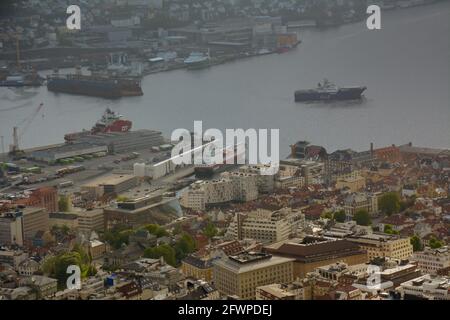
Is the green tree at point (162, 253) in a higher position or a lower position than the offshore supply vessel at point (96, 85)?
higher

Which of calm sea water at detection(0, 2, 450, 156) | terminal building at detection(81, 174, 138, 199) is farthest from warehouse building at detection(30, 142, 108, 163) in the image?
terminal building at detection(81, 174, 138, 199)

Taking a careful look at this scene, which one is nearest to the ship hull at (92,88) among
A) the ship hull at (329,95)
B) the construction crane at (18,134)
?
the construction crane at (18,134)

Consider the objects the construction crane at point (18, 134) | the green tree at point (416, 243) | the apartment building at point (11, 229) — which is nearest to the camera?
the green tree at point (416, 243)

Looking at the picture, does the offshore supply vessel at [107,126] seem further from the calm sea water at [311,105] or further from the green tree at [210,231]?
the green tree at [210,231]

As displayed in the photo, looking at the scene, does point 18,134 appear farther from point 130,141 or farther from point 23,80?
point 23,80

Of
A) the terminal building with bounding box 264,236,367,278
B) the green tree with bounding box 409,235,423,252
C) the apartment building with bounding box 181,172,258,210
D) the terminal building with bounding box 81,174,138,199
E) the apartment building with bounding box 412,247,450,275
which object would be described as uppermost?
the terminal building with bounding box 264,236,367,278

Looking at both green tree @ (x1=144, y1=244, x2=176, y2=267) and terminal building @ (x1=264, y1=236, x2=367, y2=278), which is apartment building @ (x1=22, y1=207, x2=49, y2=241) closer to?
green tree @ (x1=144, y1=244, x2=176, y2=267)
